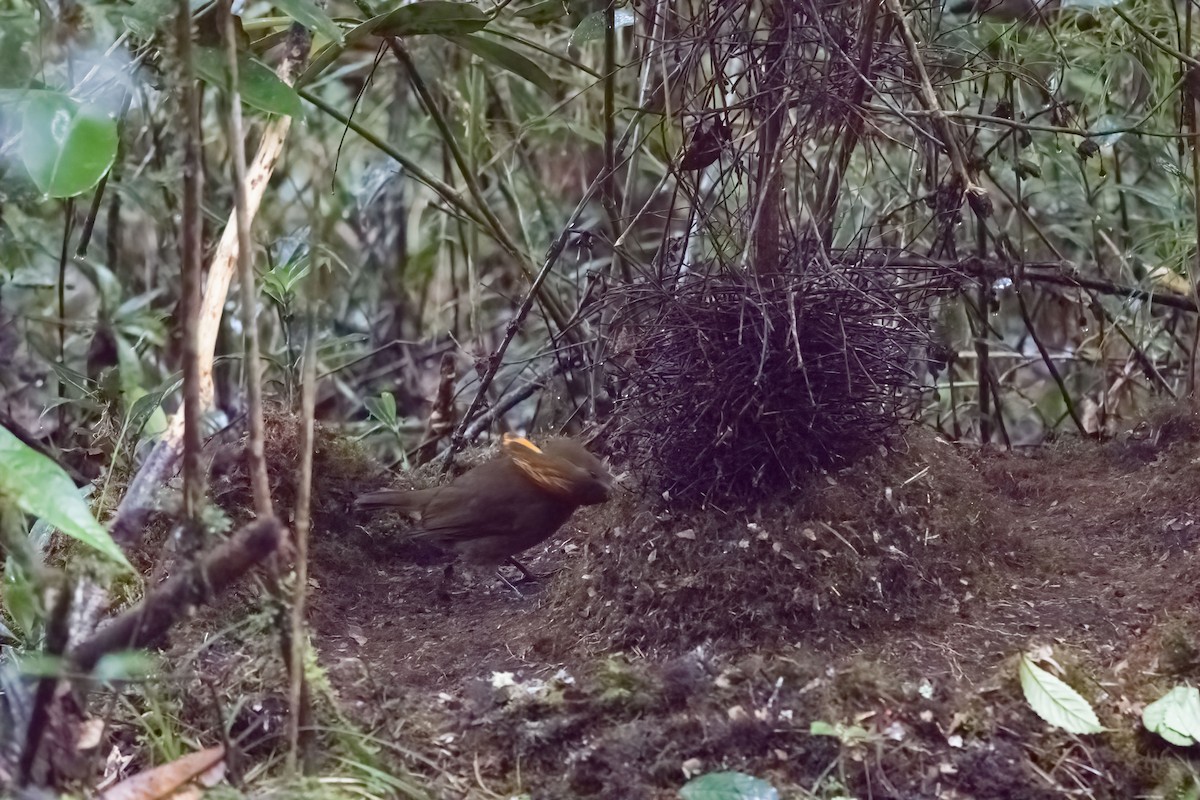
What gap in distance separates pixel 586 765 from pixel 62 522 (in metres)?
0.77

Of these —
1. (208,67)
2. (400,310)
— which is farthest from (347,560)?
(400,310)

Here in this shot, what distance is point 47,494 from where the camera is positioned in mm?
1373

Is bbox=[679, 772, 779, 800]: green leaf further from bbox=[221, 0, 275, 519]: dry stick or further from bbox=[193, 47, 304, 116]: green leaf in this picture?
bbox=[193, 47, 304, 116]: green leaf

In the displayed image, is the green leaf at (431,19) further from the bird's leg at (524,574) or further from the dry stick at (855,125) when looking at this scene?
the bird's leg at (524,574)

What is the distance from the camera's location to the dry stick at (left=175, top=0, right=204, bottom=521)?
1.26 m

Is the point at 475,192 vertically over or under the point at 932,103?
under

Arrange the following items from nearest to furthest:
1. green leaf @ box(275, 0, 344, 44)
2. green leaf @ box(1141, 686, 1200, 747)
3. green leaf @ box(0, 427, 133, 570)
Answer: green leaf @ box(0, 427, 133, 570) → green leaf @ box(1141, 686, 1200, 747) → green leaf @ box(275, 0, 344, 44)

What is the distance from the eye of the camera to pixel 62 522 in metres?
1.35

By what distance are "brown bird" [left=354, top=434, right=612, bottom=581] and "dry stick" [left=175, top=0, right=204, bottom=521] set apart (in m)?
1.12

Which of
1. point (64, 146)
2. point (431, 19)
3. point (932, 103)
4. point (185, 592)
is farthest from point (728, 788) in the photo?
point (431, 19)

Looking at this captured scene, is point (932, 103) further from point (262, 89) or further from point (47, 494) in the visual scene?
point (47, 494)

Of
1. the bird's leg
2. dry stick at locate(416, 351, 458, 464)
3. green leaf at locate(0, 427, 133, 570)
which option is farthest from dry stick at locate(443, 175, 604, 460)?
green leaf at locate(0, 427, 133, 570)

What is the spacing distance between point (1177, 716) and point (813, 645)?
0.51m

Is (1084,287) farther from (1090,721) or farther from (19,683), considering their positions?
(19,683)
